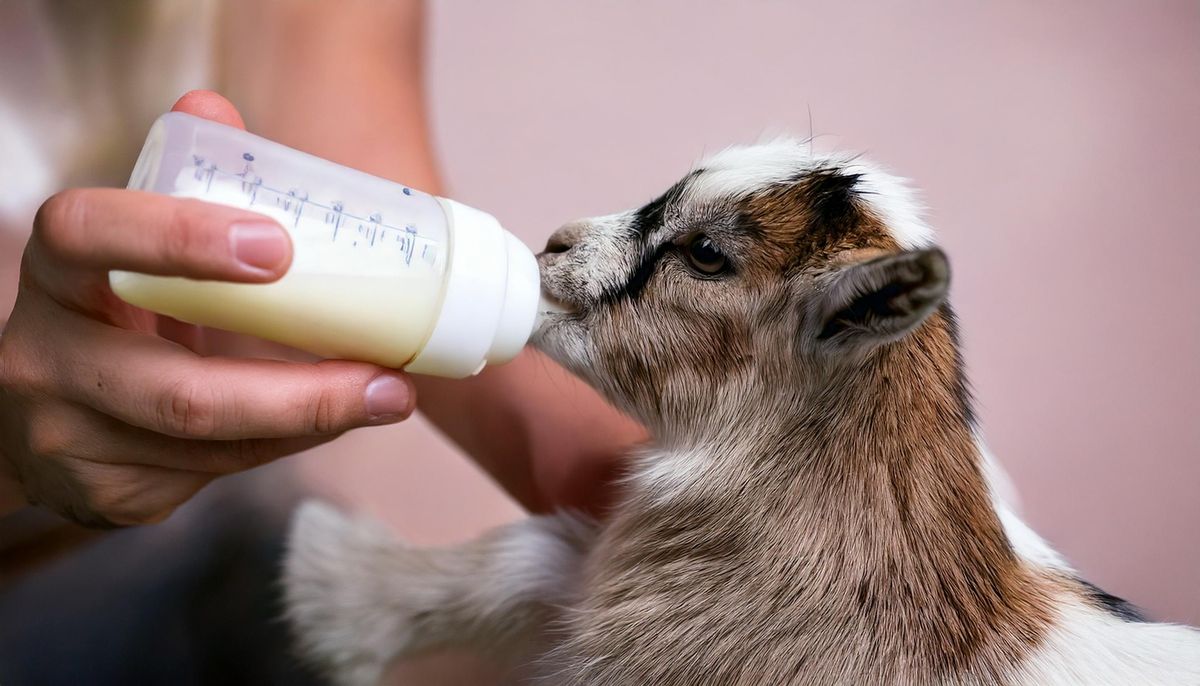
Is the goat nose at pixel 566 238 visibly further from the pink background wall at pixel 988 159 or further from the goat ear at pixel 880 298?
the pink background wall at pixel 988 159

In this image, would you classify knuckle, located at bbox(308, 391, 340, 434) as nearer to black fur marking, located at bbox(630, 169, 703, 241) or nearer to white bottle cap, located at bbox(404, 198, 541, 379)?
white bottle cap, located at bbox(404, 198, 541, 379)

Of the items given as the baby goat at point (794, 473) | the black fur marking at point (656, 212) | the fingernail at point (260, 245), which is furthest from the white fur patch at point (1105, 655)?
the fingernail at point (260, 245)

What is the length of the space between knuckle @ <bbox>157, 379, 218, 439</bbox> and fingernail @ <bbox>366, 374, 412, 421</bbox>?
0.07m

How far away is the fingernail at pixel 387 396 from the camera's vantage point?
0.42 metres

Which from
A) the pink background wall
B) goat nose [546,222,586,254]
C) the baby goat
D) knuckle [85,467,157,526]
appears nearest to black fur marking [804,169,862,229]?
the baby goat

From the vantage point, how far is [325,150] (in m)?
0.77

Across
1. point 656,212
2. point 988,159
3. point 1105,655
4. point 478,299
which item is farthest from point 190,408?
point 988,159

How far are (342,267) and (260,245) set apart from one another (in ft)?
0.14

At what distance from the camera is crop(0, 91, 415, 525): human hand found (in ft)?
1.16

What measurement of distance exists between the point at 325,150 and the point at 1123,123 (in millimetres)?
1010

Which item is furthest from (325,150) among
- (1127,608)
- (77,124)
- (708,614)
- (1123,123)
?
(1123,123)

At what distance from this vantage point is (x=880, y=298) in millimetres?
396

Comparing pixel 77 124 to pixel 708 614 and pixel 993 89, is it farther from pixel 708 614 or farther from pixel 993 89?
pixel 993 89

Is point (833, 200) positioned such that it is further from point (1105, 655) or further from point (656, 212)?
point (1105, 655)
